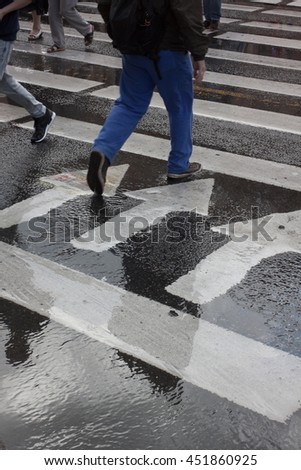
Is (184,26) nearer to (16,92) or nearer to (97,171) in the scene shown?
(97,171)

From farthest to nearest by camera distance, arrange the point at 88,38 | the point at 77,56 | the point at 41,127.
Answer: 1. the point at 88,38
2. the point at 77,56
3. the point at 41,127

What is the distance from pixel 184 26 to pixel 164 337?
2420 mm

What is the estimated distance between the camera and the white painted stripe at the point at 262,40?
39.3ft

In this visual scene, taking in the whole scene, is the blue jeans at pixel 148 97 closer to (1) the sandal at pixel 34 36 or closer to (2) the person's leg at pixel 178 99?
(2) the person's leg at pixel 178 99

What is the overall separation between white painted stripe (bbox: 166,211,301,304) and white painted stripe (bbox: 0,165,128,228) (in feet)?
3.82

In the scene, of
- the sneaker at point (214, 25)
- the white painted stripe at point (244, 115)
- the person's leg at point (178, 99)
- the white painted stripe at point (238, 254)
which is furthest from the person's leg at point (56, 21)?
the white painted stripe at point (238, 254)

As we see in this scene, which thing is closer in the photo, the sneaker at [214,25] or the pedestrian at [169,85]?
the pedestrian at [169,85]

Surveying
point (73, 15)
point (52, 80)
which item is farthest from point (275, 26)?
point (52, 80)

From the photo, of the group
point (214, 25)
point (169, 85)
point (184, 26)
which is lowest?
point (214, 25)

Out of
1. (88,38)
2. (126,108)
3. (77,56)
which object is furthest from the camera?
(88,38)

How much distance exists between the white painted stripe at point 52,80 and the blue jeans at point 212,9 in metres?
3.97

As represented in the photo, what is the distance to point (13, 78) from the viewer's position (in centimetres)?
705

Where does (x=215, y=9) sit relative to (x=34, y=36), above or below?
above
